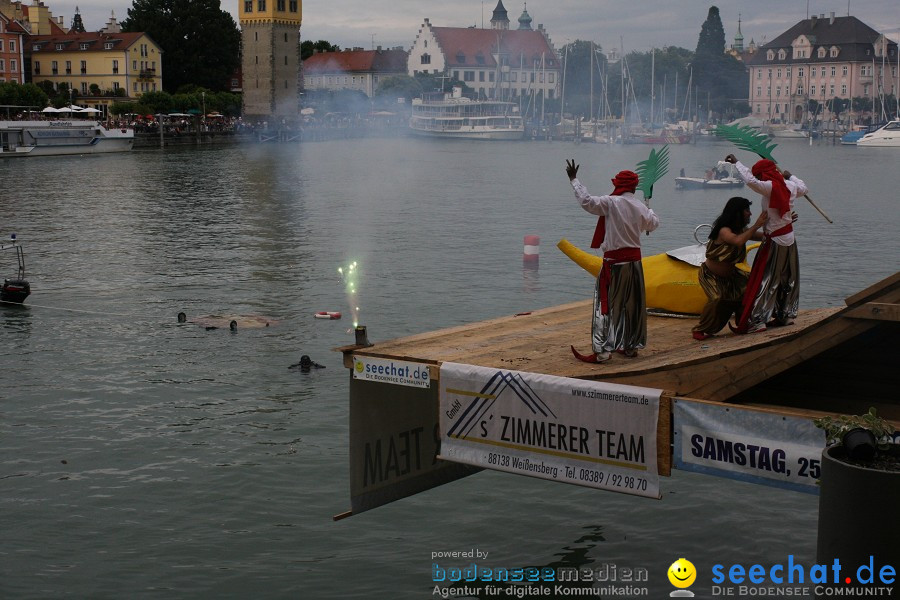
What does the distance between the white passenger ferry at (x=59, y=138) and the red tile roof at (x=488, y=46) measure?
87.9 meters

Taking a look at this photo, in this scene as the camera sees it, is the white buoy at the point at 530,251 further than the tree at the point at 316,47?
No

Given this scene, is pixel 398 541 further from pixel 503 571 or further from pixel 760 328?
pixel 760 328

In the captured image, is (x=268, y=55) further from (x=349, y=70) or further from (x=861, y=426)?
(x=861, y=426)

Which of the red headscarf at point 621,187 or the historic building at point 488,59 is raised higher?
the historic building at point 488,59

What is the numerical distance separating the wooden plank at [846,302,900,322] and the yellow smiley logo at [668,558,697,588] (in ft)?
11.0

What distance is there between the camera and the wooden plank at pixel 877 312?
849cm

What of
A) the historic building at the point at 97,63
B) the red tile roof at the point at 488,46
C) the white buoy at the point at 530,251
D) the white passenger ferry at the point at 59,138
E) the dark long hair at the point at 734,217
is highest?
the red tile roof at the point at 488,46

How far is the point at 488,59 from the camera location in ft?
611

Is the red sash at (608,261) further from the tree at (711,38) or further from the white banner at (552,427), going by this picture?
the tree at (711,38)

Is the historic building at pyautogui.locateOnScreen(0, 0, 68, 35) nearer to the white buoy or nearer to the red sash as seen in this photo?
the white buoy

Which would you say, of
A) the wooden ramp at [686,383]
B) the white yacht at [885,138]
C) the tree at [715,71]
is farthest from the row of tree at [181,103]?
the wooden ramp at [686,383]

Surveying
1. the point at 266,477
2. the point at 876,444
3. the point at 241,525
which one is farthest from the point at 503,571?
the point at 876,444

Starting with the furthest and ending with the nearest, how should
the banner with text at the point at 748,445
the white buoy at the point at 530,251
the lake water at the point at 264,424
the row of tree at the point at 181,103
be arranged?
1. the row of tree at the point at 181,103
2. the white buoy at the point at 530,251
3. the lake water at the point at 264,424
4. the banner with text at the point at 748,445

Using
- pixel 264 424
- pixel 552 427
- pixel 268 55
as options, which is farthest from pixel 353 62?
Result: pixel 552 427
